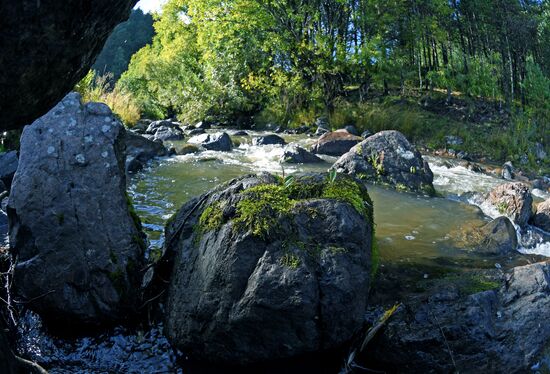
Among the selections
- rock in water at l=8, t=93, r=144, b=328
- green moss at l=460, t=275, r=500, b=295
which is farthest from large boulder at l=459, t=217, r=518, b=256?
rock in water at l=8, t=93, r=144, b=328

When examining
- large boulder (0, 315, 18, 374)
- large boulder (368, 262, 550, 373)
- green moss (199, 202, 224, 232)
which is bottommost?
large boulder (368, 262, 550, 373)

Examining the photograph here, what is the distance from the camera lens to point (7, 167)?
732 cm

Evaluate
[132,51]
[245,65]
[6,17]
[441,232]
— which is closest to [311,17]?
[245,65]

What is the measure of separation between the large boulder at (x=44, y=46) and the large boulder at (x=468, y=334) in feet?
9.67

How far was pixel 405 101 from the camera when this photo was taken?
19781 millimetres

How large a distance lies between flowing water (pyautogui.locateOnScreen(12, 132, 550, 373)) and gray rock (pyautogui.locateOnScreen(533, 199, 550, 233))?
27.6 inches

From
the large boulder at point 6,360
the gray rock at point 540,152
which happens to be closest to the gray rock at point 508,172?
the gray rock at point 540,152

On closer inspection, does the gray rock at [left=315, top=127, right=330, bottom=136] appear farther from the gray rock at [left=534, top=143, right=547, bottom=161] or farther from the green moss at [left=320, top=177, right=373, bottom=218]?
the green moss at [left=320, top=177, right=373, bottom=218]

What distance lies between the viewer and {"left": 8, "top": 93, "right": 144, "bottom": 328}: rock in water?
Answer: 3955 mm

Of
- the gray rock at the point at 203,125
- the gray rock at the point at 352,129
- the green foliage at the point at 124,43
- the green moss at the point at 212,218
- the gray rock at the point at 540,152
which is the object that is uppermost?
the green foliage at the point at 124,43

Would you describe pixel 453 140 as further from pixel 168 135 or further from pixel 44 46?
pixel 44 46

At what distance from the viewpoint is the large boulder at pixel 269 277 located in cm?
346

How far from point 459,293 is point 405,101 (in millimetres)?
16815

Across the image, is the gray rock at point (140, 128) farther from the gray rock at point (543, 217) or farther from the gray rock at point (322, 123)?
the gray rock at point (543, 217)
